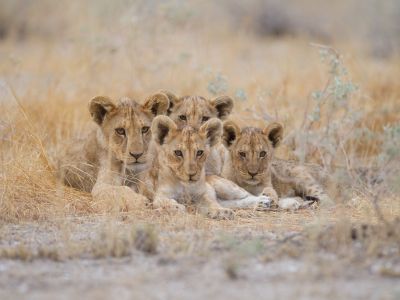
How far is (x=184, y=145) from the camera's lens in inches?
285

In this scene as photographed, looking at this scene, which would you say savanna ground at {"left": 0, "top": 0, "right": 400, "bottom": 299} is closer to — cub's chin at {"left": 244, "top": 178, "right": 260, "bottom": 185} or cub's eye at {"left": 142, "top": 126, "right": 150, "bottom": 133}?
cub's chin at {"left": 244, "top": 178, "right": 260, "bottom": 185}

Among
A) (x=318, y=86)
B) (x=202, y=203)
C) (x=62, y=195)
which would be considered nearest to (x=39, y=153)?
(x=62, y=195)

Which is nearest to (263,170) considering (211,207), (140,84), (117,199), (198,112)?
(198,112)

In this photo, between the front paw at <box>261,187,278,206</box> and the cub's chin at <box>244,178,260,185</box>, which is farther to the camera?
the cub's chin at <box>244,178,260,185</box>

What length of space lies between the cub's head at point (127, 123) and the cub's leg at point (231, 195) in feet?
2.43

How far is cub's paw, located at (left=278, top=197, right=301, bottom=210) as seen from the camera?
308 inches

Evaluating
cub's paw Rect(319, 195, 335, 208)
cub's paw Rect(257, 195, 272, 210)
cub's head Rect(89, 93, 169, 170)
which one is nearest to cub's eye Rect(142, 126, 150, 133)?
cub's head Rect(89, 93, 169, 170)

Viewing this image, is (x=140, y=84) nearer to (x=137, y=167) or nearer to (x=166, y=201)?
(x=137, y=167)

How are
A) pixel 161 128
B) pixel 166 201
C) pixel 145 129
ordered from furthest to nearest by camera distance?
pixel 145 129 → pixel 161 128 → pixel 166 201

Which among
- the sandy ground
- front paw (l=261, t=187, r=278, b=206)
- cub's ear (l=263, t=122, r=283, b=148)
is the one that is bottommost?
the sandy ground

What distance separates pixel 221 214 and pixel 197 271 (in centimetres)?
220

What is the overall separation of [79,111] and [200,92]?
2.01m

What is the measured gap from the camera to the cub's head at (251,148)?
810 cm

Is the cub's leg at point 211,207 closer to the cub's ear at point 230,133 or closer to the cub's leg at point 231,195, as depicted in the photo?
the cub's leg at point 231,195
